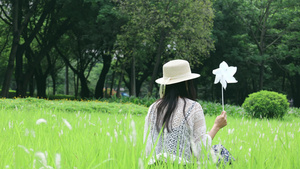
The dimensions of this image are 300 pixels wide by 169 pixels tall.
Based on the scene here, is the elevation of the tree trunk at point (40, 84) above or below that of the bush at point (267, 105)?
above

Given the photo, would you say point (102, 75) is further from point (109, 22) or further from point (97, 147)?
point (97, 147)

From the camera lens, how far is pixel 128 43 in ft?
67.3

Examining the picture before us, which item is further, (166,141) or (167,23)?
(167,23)

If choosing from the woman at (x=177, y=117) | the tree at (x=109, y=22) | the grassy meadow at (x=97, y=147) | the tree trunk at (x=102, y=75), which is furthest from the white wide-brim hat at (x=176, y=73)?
the tree trunk at (x=102, y=75)

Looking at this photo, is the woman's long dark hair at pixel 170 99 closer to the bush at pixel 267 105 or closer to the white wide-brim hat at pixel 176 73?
the white wide-brim hat at pixel 176 73

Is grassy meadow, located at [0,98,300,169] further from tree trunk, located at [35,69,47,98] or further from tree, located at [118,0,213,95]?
tree trunk, located at [35,69,47,98]

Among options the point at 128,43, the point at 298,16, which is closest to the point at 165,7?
the point at 128,43

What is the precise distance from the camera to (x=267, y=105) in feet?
44.1

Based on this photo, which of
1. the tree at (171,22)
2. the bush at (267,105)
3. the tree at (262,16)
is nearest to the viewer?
the bush at (267,105)

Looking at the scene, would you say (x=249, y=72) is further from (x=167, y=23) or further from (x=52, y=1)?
(x=52, y=1)

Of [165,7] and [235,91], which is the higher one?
[165,7]

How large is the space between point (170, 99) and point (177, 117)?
0.63 feet

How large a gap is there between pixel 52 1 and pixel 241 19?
16.3 meters

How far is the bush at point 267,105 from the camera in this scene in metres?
13.4
